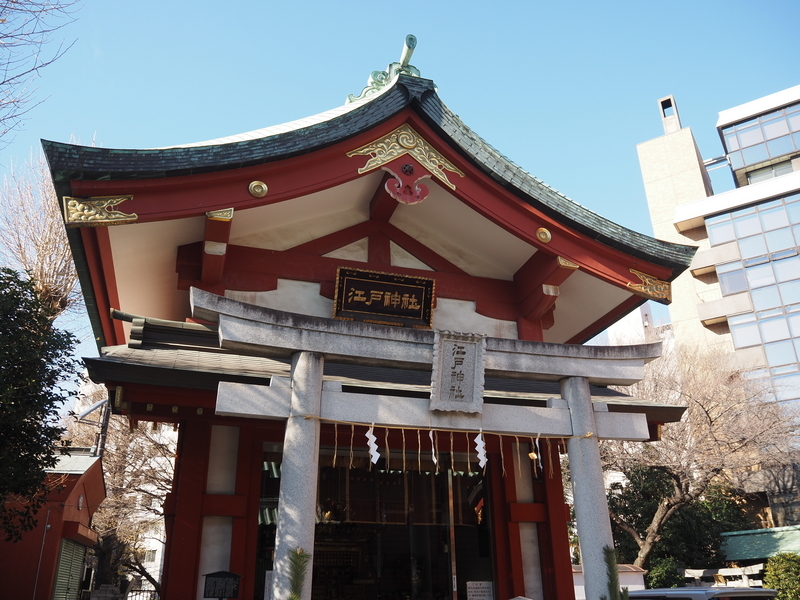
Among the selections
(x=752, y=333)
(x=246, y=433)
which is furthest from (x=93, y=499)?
(x=752, y=333)

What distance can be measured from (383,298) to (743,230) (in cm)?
3366

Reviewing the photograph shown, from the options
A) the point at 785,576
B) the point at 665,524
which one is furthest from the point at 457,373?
the point at 665,524

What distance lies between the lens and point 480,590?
885cm

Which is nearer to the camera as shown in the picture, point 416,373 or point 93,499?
point 416,373

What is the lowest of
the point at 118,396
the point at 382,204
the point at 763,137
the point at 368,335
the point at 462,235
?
the point at 118,396

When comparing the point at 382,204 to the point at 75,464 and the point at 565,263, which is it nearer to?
the point at 565,263

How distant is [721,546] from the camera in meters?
24.5

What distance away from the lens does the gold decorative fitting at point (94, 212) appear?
6824mm

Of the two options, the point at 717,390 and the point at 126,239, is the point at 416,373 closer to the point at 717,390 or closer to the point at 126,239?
the point at 126,239

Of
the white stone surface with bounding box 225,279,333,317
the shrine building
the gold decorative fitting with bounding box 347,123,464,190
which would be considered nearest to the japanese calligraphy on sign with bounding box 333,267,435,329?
the shrine building

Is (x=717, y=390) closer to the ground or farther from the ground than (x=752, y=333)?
closer to the ground

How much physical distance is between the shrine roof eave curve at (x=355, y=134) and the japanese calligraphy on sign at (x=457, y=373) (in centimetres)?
317

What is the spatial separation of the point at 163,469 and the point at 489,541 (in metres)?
19.9

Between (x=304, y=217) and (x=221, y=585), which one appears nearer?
(x=221, y=585)
